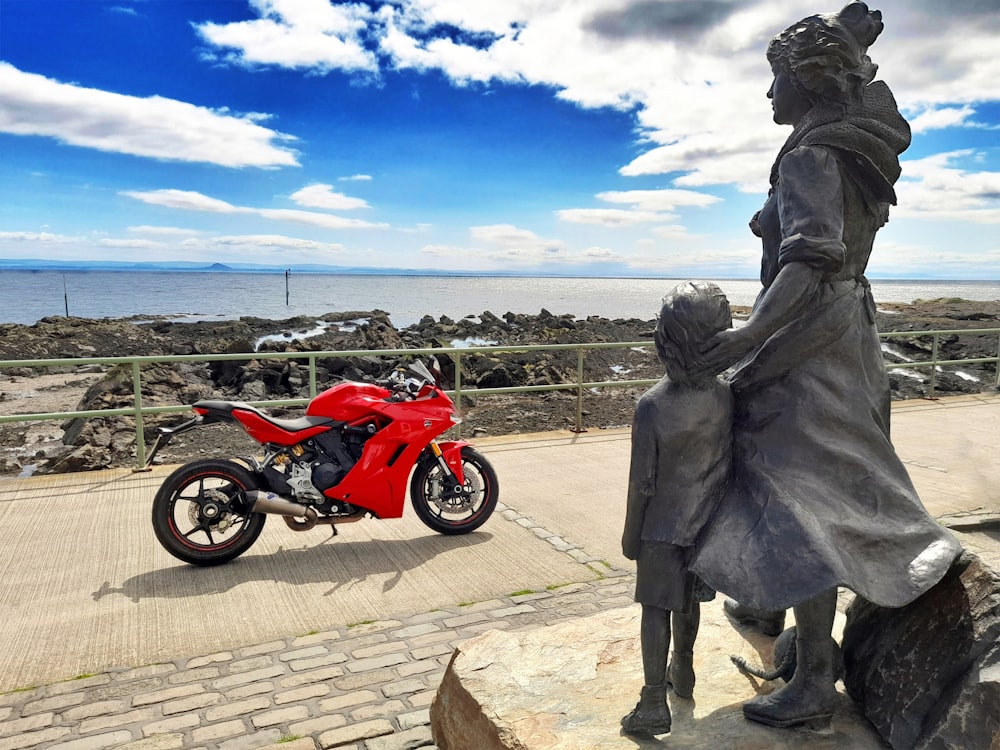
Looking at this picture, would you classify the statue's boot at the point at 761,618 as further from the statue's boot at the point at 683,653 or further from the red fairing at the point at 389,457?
the red fairing at the point at 389,457

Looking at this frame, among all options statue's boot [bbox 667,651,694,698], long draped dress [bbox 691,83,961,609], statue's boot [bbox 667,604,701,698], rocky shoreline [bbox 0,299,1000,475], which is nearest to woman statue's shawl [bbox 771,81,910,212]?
long draped dress [bbox 691,83,961,609]

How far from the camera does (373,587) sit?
418 cm

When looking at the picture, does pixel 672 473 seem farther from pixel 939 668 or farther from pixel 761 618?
pixel 761 618

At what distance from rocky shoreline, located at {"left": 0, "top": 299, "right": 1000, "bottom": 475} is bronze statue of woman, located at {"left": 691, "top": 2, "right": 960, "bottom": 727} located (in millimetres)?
5134

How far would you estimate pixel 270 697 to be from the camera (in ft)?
10.0

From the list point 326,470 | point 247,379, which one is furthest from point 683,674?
point 247,379

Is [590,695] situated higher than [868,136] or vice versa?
[868,136]

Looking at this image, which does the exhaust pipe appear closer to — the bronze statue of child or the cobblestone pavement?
the cobblestone pavement

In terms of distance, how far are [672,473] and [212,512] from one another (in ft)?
10.6

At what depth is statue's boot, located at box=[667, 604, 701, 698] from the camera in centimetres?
234

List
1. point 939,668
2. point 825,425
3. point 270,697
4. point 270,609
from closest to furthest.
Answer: point 939,668 < point 825,425 < point 270,697 < point 270,609

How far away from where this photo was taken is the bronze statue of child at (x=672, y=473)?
6.84ft

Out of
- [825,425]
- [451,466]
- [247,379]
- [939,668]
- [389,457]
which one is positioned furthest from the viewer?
[247,379]

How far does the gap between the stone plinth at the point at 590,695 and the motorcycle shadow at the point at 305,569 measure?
4.95ft
